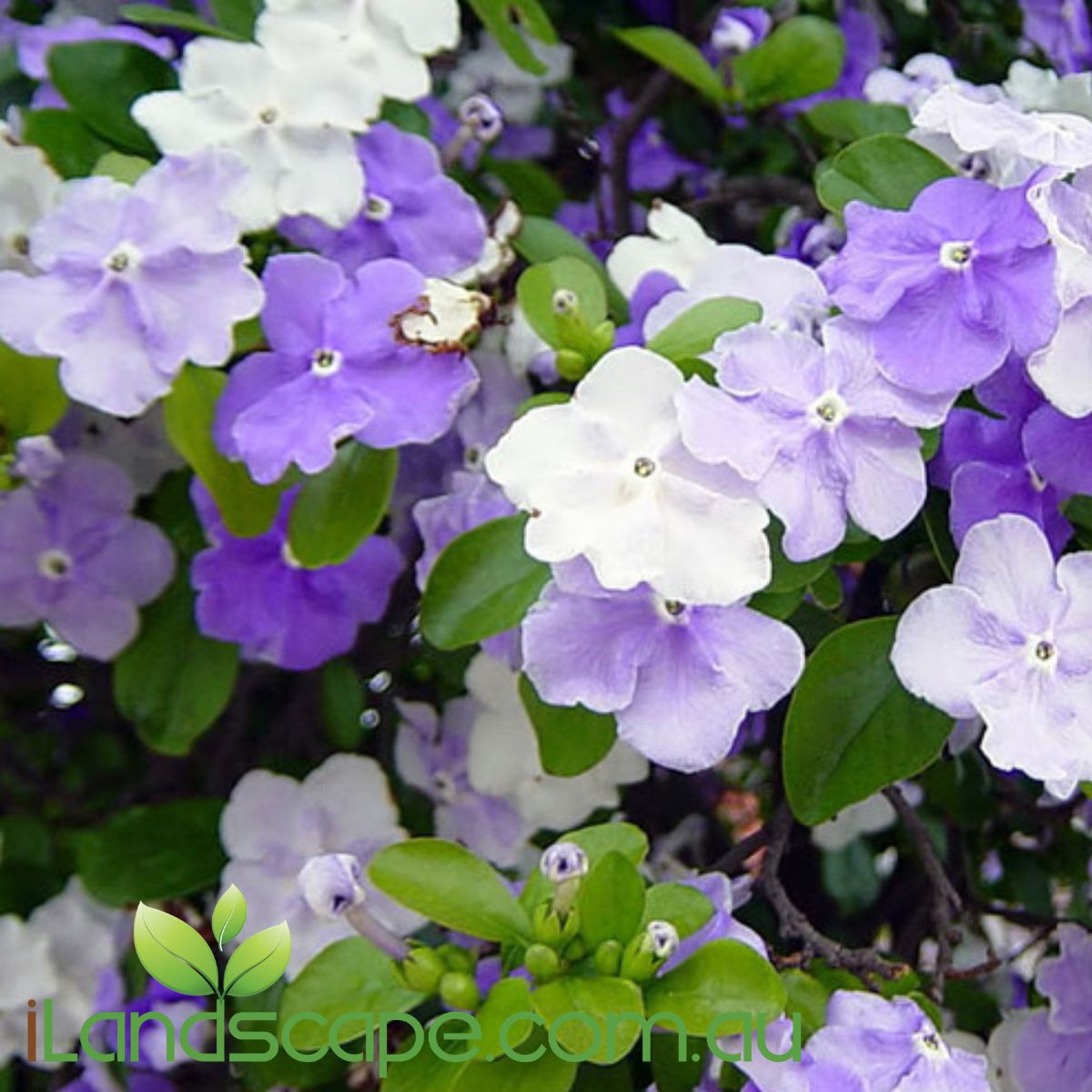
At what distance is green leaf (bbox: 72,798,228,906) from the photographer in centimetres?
99

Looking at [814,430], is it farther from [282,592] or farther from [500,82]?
[500,82]

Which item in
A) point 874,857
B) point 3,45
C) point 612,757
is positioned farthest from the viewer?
point 874,857

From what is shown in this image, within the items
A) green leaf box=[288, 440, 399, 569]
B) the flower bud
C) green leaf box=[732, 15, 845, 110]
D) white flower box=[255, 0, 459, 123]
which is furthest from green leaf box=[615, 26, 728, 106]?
the flower bud

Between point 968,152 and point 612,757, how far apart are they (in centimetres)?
37

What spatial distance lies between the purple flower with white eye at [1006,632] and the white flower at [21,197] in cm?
50

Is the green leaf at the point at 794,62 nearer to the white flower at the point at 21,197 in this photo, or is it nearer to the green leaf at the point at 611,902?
the white flower at the point at 21,197

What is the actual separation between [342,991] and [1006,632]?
1.14 feet

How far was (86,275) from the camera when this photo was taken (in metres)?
0.81

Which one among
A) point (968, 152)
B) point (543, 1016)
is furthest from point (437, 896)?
point (968, 152)

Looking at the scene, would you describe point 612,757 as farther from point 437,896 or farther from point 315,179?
point 315,179

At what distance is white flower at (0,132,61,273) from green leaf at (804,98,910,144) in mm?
466

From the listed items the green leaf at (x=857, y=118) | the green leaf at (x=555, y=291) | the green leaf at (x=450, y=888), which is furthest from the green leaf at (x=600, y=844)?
the green leaf at (x=857, y=118)

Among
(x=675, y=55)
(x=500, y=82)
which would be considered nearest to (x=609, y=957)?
(x=675, y=55)

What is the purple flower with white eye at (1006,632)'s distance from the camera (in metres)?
0.70
